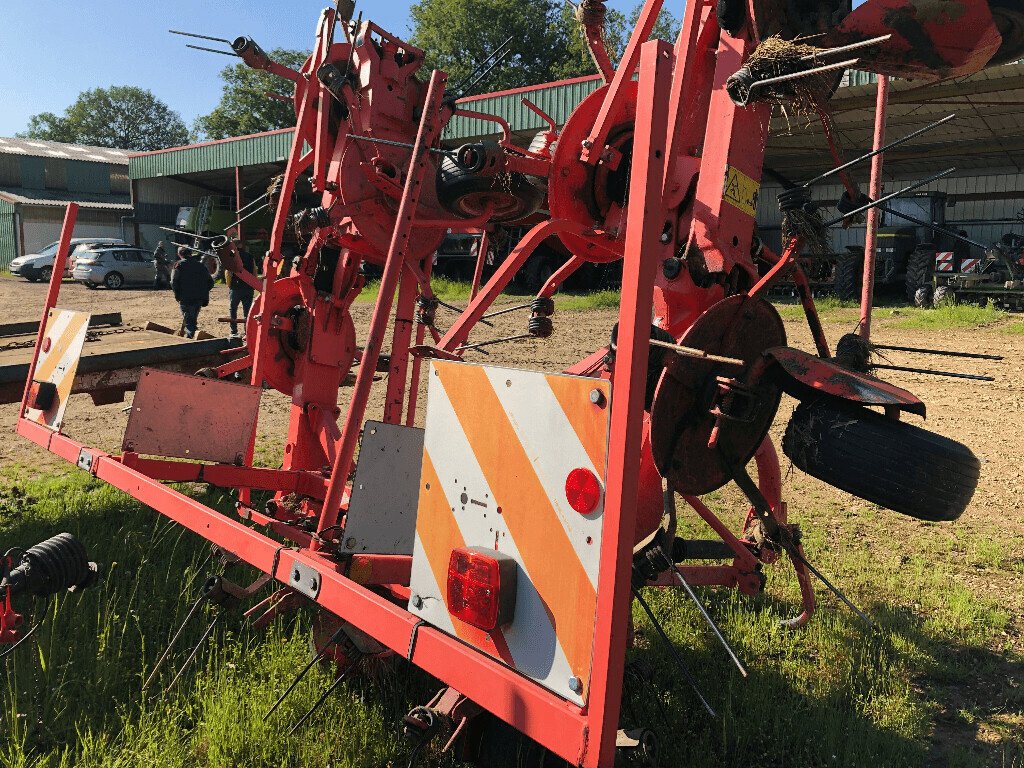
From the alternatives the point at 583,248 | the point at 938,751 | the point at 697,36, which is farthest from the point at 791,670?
the point at 697,36

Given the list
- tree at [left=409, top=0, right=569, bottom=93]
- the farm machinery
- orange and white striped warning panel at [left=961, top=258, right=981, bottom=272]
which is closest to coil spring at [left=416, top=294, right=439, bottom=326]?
the farm machinery

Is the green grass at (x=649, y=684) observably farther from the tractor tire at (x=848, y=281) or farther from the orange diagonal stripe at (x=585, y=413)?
the tractor tire at (x=848, y=281)

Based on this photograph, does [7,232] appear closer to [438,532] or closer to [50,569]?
[50,569]

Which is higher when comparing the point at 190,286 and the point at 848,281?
the point at 848,281

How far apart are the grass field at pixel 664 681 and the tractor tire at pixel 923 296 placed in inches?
527

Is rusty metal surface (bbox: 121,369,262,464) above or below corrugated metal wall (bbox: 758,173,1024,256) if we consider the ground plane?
below

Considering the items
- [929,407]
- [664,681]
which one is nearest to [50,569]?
[664,681]

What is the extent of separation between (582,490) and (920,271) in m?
17.8

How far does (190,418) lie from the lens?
4.04 metres

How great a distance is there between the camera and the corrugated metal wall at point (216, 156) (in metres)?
24.7

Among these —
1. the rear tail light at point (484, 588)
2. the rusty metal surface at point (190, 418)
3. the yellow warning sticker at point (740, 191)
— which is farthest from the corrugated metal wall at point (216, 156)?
the rear tail light at point (484, 588)

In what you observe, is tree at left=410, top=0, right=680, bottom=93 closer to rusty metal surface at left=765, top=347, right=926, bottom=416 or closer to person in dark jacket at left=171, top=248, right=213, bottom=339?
person in dark jacket at left=171, top=248, right=213, bottom=339

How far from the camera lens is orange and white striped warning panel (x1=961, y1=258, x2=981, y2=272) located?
16.5 m

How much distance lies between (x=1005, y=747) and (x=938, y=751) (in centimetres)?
22
